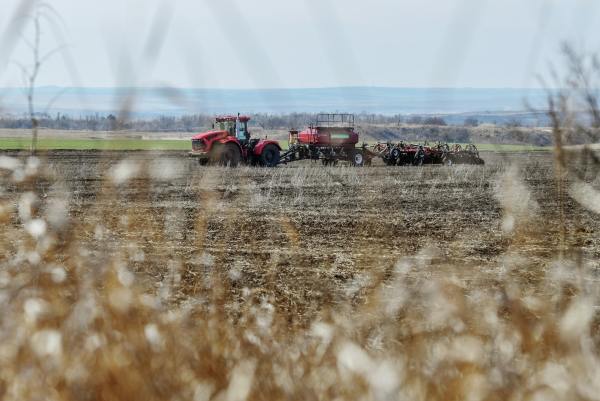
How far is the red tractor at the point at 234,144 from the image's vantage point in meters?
28.8

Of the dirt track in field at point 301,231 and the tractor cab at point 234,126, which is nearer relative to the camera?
the dirt track in field at point 301,231

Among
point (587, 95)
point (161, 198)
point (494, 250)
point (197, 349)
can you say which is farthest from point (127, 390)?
point (161, 198)

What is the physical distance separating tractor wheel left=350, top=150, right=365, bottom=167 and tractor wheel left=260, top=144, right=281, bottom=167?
3.77 m

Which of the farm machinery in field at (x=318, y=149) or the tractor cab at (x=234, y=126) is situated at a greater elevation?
the tractor cab at (x=234, y=126)

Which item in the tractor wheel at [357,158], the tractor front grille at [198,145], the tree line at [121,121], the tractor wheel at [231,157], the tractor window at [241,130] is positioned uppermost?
the tree line at [121,121]

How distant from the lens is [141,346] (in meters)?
2.23

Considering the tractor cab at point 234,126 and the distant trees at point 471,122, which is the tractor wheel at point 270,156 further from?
the distant trees at point 471,122

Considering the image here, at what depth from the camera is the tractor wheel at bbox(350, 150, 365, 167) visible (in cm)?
3359

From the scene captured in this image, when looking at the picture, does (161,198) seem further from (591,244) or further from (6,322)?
(6,322)

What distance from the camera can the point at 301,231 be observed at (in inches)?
481

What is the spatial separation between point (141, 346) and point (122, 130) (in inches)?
28.6

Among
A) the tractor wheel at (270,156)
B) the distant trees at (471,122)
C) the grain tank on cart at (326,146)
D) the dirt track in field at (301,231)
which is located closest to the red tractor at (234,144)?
the tractor wheel at (270,156)

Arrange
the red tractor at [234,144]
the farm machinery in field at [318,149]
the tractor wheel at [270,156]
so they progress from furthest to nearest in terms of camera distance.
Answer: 1. the tractor wheel at [270,156]
2. the farm machinery in field at [318,149]
3. the red tractor at [234,144]

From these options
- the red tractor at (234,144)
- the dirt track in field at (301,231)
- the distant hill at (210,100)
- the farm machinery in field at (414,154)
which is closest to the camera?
the distant hill at (210,100)
